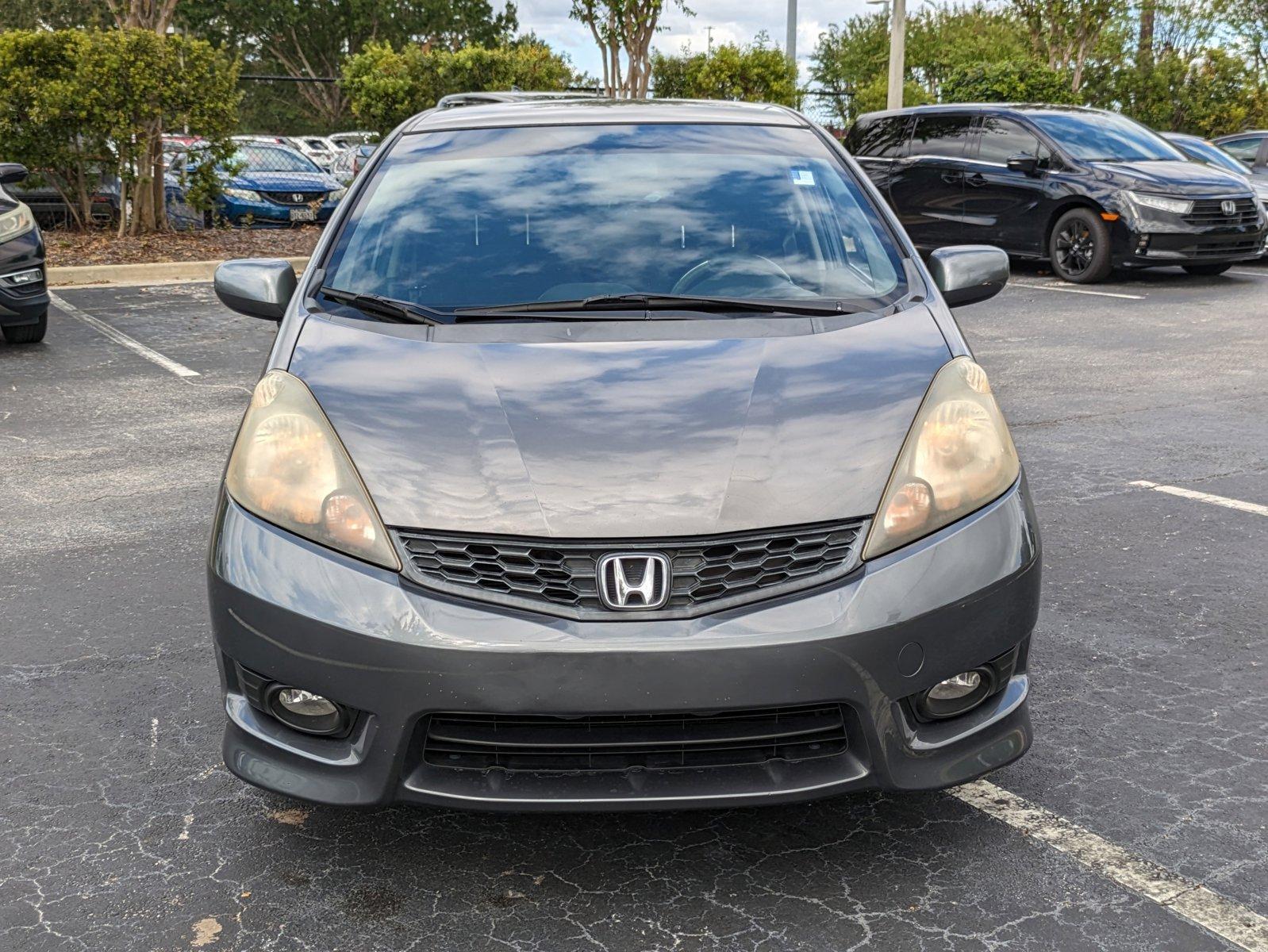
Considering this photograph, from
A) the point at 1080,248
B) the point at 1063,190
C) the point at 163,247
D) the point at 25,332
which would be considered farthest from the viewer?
the point at 163,247

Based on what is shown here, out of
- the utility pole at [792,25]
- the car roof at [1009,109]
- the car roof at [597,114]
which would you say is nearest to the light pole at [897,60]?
the utility pole at [792,25]

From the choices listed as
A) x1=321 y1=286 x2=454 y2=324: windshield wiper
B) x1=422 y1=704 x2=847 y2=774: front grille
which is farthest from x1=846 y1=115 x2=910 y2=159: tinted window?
x1=422 y1=704 x2=847 y2=774: front grille

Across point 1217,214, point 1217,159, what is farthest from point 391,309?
point 1217,159

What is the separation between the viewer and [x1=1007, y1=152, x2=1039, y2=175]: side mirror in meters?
13.8

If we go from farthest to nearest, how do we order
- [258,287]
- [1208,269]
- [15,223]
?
[1208,269], [15,223], [258,287]

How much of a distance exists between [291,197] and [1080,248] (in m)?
10.4

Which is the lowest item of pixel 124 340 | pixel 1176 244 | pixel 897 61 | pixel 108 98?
pixel 124 340

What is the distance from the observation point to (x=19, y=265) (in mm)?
9562

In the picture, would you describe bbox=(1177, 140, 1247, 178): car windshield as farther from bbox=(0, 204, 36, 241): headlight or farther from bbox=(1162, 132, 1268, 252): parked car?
bbox=(0, 204, 36, 241): headlight

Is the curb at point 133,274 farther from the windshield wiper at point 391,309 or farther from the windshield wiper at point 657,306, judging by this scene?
the windshield wiper at point 657,306

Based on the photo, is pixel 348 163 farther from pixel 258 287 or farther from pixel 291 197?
pixel 258 287

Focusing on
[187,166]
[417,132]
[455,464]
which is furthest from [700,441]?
[187,166]

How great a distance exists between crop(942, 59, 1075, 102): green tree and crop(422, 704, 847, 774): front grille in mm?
21796

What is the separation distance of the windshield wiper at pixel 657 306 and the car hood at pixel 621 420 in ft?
0.42
